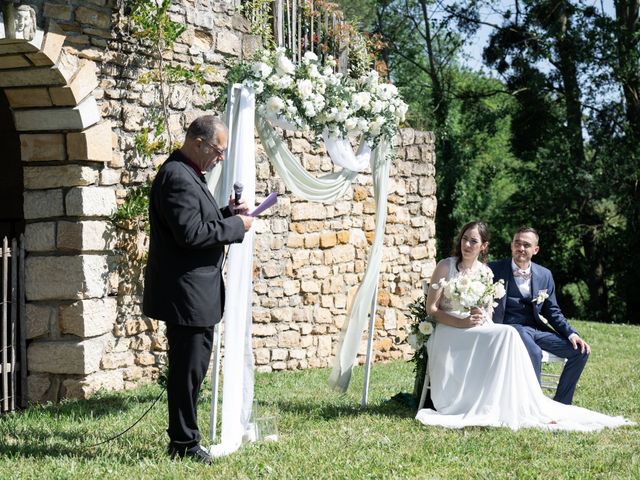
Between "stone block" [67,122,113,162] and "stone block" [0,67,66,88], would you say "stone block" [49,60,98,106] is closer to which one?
"stone block" [0,67,66,88]

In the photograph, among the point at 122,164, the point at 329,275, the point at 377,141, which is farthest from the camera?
the point at 329,275

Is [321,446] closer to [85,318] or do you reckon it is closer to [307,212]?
[85,318]

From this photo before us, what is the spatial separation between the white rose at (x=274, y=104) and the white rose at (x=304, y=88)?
0.16 metres

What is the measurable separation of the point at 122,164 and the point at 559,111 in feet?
44.2

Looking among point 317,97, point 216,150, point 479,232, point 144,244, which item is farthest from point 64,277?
point 479,232

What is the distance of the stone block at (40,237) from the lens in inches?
265

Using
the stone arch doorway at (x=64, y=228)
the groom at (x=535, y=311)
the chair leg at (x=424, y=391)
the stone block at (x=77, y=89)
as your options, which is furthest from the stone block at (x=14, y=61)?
the groom at (x=535, y=311)

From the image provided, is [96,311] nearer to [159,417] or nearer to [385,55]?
[159,417]

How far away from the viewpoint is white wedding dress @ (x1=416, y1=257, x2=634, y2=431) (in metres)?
5.92

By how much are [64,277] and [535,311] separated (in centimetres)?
367

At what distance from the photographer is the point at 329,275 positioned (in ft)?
30.6

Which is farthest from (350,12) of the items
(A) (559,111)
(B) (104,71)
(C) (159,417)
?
(C) (159,417)

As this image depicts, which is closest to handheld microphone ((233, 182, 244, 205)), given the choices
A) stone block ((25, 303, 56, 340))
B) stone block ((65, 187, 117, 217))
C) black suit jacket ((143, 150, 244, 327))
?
black suit jacket ((143, 150, 244, 327))

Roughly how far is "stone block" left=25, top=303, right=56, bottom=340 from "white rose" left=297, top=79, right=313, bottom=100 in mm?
2645
